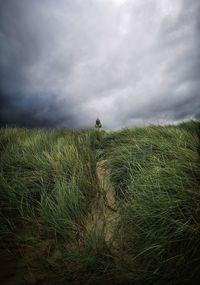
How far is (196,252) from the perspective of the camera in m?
2.41

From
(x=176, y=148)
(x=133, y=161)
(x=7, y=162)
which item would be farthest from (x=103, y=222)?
(x=7, y=162)

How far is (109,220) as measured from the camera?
3.38m

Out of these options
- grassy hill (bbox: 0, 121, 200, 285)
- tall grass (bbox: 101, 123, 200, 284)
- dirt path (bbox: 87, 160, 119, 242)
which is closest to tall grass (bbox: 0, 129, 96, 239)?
grassy hill (bbox: 0, 121, 200, 285)

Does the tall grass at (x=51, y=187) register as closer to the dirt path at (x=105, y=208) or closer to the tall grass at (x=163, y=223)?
the dirt path at (x=105, y=208)

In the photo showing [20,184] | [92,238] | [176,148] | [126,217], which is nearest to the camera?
[92,238]

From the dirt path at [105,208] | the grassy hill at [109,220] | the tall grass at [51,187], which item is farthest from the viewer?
the tall grass at [51,187]

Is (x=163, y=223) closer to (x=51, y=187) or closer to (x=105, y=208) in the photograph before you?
(x=105, y=208)

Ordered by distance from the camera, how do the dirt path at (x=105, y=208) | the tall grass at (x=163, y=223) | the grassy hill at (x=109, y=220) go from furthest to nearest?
the dirt path at (x=105, y=208)
the grassy hill at (x=109, y=220)
the tall grass at (x=163, y=223)

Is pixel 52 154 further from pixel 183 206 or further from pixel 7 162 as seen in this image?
pixel 183 206

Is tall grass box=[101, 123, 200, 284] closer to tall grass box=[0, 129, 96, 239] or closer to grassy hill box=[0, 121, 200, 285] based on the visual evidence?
grassy hill box=[0, 121, 200, 285]

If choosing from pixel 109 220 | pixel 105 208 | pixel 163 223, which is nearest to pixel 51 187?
pixel 105 208

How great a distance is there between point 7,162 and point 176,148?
10.5ft

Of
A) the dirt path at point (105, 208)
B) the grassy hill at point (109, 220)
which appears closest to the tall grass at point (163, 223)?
the grassy hill at point (109, 220)

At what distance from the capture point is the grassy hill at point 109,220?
2.55 meters
